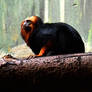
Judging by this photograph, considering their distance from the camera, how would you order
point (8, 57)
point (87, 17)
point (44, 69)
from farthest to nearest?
point (87, 17)
point (8, 57)
point (44, 69)

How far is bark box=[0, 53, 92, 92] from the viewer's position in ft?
5.59

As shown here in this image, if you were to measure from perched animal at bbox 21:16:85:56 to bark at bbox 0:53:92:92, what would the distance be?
791mm

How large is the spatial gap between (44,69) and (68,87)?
1.11 ft

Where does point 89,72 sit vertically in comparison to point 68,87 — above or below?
above

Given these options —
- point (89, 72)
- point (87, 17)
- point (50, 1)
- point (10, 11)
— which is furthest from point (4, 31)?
point (89, 72)

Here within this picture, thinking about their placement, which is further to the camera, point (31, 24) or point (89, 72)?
point (31, 24)

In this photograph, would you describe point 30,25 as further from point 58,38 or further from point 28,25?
point 58,38

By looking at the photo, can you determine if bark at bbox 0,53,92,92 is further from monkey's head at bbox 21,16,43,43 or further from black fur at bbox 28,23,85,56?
monkey's head at bbox 21,16,43,43

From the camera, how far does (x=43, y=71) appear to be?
5.65 feet

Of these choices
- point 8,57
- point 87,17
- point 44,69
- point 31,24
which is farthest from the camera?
point 87,17

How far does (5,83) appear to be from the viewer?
1754mm

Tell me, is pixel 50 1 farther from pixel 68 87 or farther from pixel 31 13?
pixel 68 87

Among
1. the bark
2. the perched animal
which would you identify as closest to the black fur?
the perched animal

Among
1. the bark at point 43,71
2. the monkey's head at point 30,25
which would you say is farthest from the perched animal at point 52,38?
the bark at point 43,71
